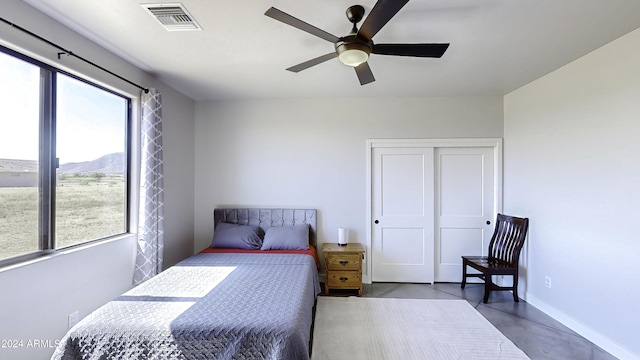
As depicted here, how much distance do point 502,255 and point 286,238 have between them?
273 centimetres

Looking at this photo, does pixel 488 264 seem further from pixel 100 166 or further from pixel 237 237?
pixel 100 166

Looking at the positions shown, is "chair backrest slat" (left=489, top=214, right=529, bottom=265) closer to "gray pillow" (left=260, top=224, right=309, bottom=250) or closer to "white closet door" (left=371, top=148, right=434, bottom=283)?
"white closet door" (left=371, top=148, right=434, bottom=283)

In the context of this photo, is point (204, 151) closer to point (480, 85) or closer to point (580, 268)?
point (480, 85)

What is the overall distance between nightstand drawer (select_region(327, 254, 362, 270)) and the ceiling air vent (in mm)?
2753

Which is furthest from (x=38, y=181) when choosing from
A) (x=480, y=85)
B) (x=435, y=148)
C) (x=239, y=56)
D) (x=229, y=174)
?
(x=480, y=85)

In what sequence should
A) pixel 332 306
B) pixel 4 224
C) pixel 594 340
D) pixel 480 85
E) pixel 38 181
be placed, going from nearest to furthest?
pixel 4 224 → pixel 38 181 → pixel 594 340 → pixel 332 306 → pixel 480 85

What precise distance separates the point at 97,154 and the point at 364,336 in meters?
2.93

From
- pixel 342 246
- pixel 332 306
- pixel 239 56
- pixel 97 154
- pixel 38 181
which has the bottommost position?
pixel 332 306

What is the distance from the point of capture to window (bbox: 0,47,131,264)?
1.73 m

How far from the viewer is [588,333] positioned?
244 centimetres

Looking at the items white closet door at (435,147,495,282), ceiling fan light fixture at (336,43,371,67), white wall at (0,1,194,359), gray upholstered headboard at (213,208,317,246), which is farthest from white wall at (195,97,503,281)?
ceiling fan light fixture at (336,43,371,67)

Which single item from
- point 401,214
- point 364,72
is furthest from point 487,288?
point 364,72

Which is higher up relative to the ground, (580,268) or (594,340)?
(580,268)

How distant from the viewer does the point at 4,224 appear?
5.55ft
